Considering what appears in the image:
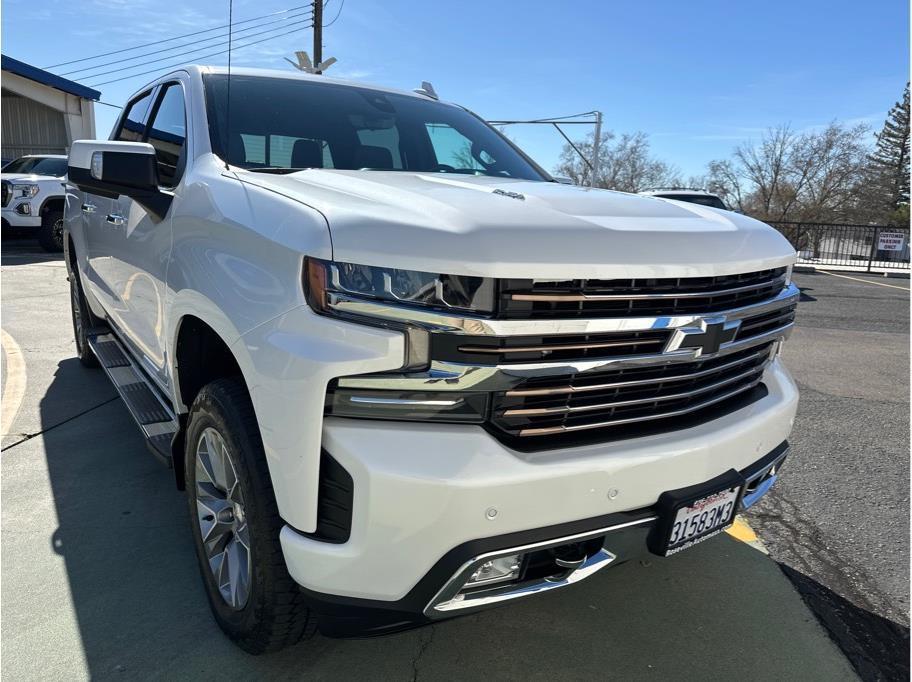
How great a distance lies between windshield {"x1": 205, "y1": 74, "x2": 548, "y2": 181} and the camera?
2646 mm

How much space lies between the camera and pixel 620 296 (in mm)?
1718

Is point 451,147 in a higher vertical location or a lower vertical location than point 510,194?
higher

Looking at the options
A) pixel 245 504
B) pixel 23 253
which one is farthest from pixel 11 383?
pixel 23 253

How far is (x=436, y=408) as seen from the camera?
1.61 meters

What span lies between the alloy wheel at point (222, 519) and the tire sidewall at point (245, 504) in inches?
1.2

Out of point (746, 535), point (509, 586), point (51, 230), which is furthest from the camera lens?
point (51, 230)

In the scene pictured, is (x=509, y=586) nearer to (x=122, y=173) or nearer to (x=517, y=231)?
(x=517, y=231)

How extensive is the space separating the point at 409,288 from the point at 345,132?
1.61m

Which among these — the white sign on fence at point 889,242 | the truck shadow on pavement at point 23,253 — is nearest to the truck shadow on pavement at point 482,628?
the truck shadow on pavement at point 23,253

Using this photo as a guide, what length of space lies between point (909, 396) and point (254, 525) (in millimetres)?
5501

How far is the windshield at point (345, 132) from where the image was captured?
8.68 feet

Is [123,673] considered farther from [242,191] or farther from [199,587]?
[242,191]

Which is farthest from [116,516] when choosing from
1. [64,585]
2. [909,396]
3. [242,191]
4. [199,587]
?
[909,396]

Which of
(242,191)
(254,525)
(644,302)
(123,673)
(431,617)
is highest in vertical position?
(242,191)
